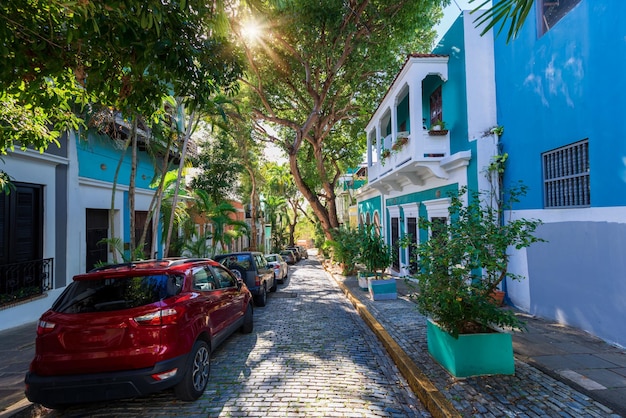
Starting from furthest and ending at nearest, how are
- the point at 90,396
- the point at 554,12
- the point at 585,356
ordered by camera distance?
the point at 554,12 → the point at 585,356 → the point at 90,396

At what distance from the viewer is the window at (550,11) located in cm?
635

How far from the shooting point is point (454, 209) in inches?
181

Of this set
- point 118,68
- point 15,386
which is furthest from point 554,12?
point 15,386

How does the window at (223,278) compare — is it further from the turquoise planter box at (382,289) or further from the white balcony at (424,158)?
the white balcony at (424,158)

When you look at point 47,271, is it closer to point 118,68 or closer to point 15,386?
point 15,386

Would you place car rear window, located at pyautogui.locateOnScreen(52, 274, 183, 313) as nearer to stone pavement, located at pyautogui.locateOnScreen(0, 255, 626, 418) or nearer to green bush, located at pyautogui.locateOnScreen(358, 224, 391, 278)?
stone pavement, located at pyautogui.locateOnScreen(0, 255, 626, 418)

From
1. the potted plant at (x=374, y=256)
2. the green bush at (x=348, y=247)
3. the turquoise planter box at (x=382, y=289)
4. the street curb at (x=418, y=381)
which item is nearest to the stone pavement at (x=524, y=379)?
the street curb at (x=418, y=381)

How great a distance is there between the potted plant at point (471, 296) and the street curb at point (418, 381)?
437 millimetres

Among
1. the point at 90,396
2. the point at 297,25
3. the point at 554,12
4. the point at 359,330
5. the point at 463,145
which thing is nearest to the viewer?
the point at 90,396

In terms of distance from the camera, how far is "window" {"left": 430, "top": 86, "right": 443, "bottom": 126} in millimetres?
10656

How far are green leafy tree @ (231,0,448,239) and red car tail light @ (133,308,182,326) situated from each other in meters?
4.78

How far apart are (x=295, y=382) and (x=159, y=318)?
6.41ft

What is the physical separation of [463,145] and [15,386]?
9.67 meters

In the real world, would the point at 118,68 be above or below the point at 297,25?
below
